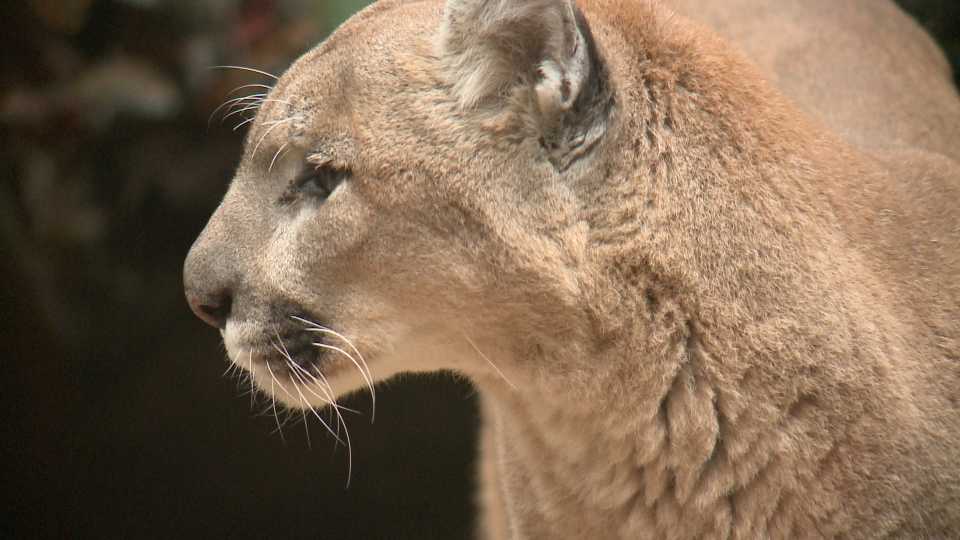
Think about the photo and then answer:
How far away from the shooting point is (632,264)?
202cm

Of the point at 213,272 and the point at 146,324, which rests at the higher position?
the point at 213,272

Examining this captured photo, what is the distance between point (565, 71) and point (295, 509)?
374 cm

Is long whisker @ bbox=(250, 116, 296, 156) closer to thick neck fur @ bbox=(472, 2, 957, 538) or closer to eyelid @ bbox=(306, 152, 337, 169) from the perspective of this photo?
eyelid @ bbox=(306, 152, 337, 169)

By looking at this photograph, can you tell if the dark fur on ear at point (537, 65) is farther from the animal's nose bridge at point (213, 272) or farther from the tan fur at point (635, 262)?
the animal's nose bridge at point (213, 272)

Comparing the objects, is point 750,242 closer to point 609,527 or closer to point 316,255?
point 609,527

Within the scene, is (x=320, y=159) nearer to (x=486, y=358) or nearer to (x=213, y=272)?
(x=213, y=272)

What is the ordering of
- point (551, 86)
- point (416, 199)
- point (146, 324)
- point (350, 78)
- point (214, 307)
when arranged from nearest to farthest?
point (551, 86)
point (416, 199)
point (350, 78)
point (214, 307)
point (146, 324)

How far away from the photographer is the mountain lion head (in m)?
2.04

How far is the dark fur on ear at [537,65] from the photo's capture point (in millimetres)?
1978

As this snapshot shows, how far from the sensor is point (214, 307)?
2.36 metres

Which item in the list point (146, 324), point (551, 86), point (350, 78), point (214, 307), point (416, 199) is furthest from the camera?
point (146, 324)

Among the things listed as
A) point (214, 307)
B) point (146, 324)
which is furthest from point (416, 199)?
point (146, 324)

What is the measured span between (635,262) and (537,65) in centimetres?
43

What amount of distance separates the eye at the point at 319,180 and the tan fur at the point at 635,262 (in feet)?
0.08
